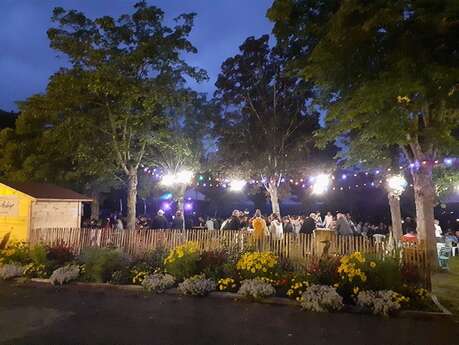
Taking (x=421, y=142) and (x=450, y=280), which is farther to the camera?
(x=421, y=142)

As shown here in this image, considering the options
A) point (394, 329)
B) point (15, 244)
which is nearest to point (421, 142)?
point (394, 329)

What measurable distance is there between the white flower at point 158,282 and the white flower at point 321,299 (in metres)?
3.06

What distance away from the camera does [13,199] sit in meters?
13.0

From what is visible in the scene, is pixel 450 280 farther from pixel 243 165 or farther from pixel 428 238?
pixel 243 165

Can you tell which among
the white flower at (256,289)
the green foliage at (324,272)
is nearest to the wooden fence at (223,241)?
the green foliage at (324,272)

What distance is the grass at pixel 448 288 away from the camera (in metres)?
8.41

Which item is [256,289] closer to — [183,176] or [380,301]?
[380,301]

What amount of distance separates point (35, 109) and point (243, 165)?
13453 millimetres

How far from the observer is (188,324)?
7.00 meters

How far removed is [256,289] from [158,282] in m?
2.30

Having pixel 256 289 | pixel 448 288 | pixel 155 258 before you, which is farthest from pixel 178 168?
pixel 448 288

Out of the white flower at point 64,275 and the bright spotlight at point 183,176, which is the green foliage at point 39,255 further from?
the bright spotlight at point 183,176

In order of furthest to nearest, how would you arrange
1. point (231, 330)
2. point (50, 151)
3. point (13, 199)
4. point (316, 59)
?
point (50, 151)
point (13, 199)
point (316, 59)
point (231, 330)

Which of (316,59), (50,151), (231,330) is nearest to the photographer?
(231,330)
